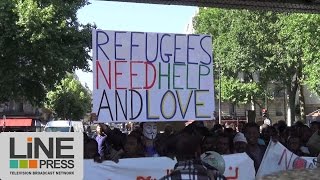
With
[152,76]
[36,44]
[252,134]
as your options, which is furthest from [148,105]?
[36,44]

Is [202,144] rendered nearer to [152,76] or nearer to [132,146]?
[132,146]

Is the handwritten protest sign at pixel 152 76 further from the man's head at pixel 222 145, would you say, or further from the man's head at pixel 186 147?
the man's head at pixel 186 147

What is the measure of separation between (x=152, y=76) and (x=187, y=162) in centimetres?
317

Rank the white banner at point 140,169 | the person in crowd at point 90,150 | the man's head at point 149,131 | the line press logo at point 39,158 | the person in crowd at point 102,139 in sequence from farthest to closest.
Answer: the person in crowd at point 102,139 < the man's head at point 149,131 < the person in crowd at point 90,150 < the white banner at point 140,169 < the line press logo at point 39,158

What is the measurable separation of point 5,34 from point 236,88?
33.9m

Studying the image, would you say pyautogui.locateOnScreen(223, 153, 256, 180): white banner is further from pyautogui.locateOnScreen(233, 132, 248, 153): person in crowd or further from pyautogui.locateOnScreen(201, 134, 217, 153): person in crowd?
pyautogui.locateOnScreen(233, 132, 248, 153): person in crowd

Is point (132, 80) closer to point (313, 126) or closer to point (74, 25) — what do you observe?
point (313, 126)

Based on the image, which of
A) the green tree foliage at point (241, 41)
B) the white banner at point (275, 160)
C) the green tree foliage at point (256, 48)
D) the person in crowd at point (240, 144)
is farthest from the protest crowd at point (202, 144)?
the green tree foliage at point (241, 41)

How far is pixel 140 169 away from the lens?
6504mm

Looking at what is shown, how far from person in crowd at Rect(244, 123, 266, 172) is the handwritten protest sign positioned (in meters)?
0.86

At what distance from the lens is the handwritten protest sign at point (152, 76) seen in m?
6.64

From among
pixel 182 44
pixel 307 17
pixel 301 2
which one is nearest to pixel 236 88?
pixel 307 17

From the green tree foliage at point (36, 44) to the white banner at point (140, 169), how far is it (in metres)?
19.4

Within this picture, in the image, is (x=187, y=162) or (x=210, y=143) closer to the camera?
(x=187, y=162)
